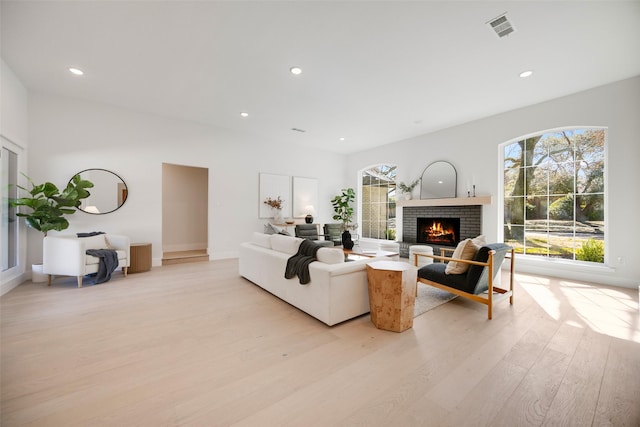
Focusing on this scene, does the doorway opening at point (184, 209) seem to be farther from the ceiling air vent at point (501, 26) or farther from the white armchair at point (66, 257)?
the ceiling air vent at point (501, 26)

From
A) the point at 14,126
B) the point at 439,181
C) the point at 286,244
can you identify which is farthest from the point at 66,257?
the point at 439,181

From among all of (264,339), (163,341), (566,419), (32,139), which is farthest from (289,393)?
(32,139)

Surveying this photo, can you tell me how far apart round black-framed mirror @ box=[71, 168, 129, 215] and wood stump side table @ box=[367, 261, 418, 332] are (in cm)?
500

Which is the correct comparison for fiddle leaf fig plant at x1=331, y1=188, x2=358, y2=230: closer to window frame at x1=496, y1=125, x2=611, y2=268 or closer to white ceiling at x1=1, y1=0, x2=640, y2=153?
white ceiling at x1=1, y1=0, x2=640, y2=153

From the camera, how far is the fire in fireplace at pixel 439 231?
220 inches

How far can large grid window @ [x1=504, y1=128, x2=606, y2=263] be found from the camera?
4.03 m

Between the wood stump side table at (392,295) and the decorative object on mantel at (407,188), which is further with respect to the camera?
the decorative object on mantel at (407,188)

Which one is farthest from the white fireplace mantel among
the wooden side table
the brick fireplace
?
the wooden side table

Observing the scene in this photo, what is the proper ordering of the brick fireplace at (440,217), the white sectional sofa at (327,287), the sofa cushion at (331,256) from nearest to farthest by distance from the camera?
the white sectional sofa at (327,287) < the sofa cushion at (331,256) < the brick fireplace at (440,217)

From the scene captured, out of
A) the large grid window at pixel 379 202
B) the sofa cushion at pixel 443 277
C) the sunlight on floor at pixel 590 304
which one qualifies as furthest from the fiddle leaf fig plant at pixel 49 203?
the sunlight on floor at pixel 590 304

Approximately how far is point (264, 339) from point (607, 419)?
88.5 inches

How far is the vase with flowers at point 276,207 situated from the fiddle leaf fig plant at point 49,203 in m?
3.53

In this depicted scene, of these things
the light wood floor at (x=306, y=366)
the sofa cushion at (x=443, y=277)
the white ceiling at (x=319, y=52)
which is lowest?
the light wood floor at (x=306, y=366)

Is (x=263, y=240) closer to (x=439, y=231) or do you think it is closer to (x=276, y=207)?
(x=276, y=207)
